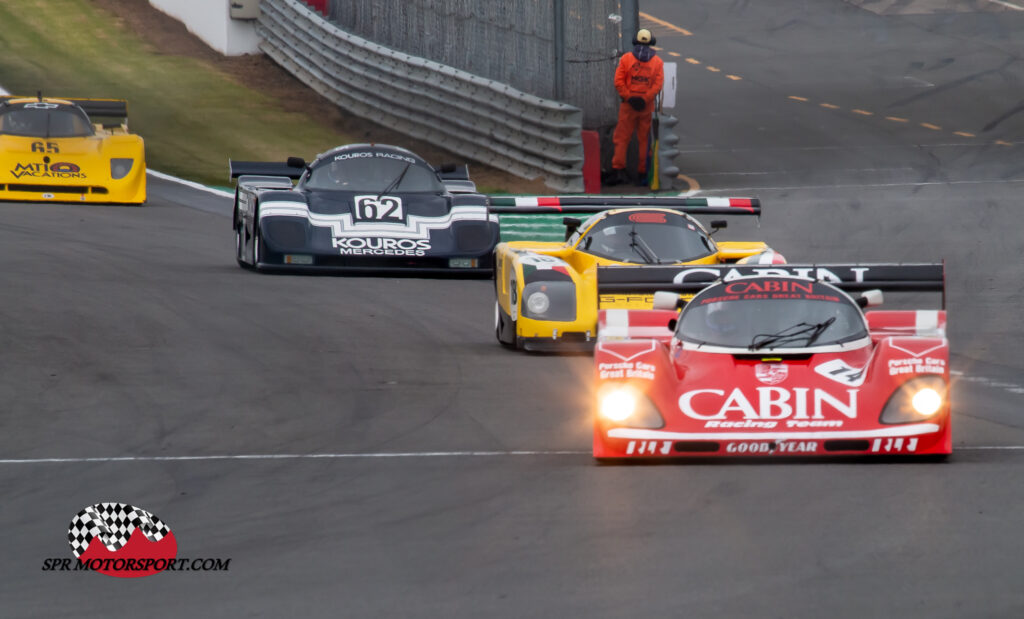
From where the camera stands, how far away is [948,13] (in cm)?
4175

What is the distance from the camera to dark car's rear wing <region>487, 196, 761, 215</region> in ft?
50.5

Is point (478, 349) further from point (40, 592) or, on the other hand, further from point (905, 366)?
point (40, 592)

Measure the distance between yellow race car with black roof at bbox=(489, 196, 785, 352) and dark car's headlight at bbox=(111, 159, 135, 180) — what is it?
26.0 feet

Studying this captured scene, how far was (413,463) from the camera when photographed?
9.23 m

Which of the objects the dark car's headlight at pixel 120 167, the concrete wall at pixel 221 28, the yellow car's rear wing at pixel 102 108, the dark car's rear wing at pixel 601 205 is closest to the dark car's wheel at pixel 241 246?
the dark car's rear wing at pixel 601 205

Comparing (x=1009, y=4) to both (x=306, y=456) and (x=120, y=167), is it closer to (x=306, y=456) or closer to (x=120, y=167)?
(x=120, y=167)

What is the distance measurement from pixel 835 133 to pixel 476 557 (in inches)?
860

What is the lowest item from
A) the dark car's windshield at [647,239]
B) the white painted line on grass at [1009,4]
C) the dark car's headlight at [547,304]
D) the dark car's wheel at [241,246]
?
the dark car's headlight at [547,304]

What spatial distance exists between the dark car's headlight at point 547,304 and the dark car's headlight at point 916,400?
15.4ft

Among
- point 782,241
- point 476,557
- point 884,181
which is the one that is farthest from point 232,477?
point 884,181

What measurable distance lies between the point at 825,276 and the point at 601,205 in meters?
3.68

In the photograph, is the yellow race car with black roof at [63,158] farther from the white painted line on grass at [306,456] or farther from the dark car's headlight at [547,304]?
the white painted line on grass at [306,456]

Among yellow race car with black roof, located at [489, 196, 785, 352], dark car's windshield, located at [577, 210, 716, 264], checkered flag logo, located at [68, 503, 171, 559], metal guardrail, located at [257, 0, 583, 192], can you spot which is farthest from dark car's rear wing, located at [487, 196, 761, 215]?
metal guardrail, located at [257, 0, 583, 192]

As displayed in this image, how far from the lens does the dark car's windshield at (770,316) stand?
9.70m
